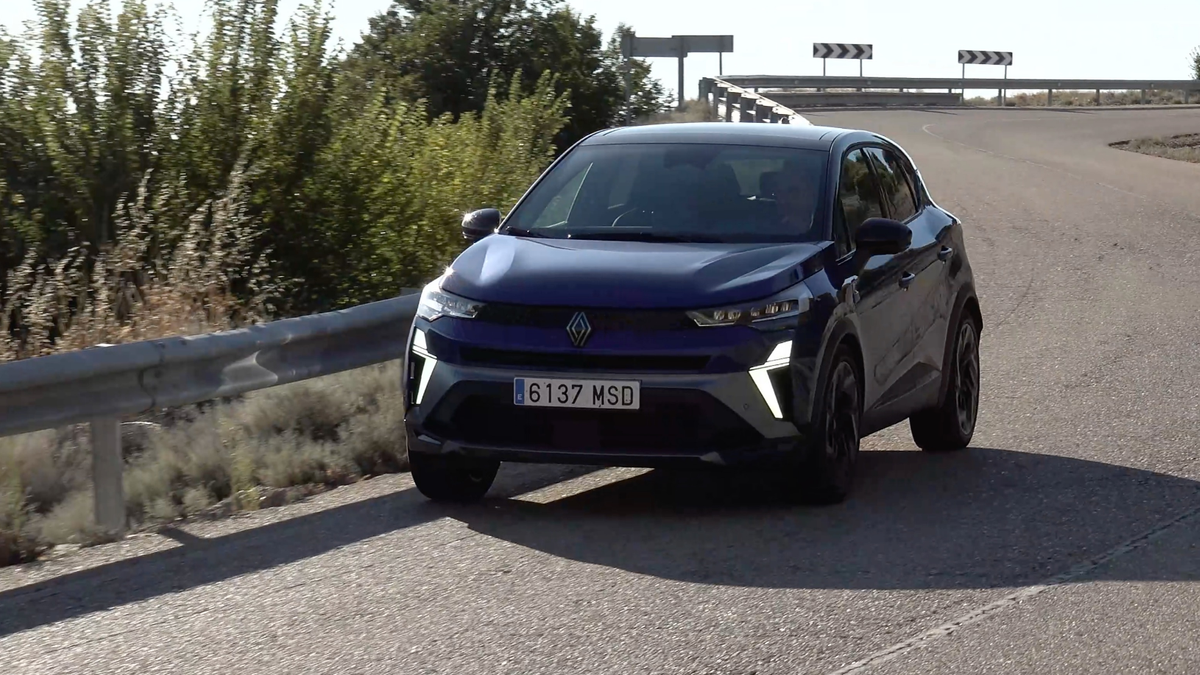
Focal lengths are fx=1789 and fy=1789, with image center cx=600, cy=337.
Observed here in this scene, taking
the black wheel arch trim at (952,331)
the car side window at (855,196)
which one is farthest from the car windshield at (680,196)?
the black wheel arch trim at (952,331)

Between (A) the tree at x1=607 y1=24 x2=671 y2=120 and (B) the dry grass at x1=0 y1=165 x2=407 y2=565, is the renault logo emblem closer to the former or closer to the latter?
(B) the dry grass at x1=0 y1=165 x2=407 y2=565

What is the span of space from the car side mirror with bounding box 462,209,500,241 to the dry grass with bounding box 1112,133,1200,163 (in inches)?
1072

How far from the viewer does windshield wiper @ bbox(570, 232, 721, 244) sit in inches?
296

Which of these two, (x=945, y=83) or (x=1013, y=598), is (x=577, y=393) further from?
(x=945, y=83)

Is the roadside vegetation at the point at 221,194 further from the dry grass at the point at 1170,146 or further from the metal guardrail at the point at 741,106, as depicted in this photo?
the dry grass at the point at 1170,146

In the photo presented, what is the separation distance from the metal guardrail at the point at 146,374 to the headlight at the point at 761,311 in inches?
86.6

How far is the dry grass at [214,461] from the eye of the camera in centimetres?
727

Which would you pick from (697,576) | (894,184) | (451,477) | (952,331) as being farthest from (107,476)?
(952,331)

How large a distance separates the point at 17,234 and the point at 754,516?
7.19 meters

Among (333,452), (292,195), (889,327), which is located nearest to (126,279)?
(292,195)

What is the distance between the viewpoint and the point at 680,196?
25.8 feet

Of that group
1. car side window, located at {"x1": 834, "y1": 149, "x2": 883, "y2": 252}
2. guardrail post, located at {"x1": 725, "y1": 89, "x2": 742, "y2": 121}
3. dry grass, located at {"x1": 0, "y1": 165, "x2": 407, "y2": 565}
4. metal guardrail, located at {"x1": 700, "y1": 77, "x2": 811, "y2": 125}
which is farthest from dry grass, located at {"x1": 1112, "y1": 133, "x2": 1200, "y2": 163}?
car side window, located at {"x1": 834, "y1": 149, "x2": 883, "y2": 252}

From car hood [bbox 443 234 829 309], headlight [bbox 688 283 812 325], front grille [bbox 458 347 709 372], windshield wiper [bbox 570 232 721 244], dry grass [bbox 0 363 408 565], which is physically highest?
windshield wiper [bbox 570 232 721 244]

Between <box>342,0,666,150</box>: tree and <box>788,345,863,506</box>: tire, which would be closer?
<box>788,345,863,506</box>: tire
